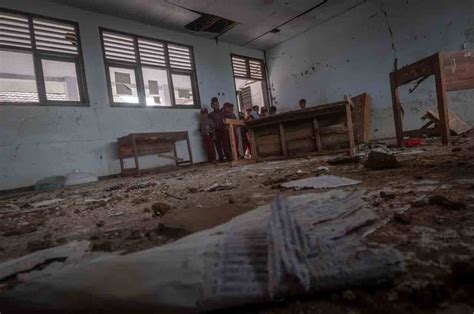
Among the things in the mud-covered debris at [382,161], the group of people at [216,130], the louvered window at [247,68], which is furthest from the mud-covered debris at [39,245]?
the louvered window at [247,68]

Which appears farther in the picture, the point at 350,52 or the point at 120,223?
the point at 350,52

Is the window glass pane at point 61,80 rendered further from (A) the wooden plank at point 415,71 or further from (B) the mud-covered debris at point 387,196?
(B) the mud-covered debris at point 387,196

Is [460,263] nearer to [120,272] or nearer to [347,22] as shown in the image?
[120,272]

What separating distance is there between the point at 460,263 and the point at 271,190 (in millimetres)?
1162

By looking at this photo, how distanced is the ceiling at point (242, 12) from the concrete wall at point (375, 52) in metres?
0.44

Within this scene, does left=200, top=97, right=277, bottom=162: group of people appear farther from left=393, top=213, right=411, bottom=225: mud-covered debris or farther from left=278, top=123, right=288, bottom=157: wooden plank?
left=393, top=213, right=411, bottom=225: mud-covered debris

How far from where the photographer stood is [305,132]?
3.57 m

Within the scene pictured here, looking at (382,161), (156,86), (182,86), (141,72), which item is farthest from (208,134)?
(382,161)

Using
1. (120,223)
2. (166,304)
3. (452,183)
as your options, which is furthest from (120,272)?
(452,183)

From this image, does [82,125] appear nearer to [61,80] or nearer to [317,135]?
[61,80]

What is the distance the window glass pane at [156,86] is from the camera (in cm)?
607

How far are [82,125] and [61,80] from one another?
1068 mm

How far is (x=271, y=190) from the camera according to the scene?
1664 mm

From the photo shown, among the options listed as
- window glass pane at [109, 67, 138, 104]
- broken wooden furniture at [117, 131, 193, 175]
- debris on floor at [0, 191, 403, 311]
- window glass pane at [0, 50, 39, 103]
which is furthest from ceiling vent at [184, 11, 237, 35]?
debris on floor at [0, 191, 403, 311]
